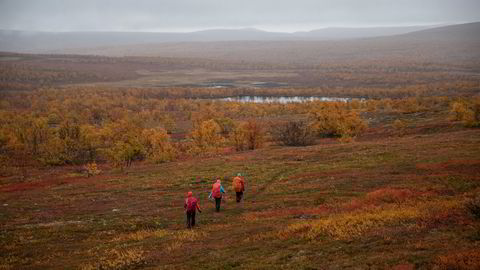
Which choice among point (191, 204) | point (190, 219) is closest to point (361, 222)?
point (191, 204)

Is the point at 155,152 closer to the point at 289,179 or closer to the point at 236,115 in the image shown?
the point at 289,179

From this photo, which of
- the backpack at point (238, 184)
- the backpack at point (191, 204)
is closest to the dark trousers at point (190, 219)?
the backpack at point (191, 204)

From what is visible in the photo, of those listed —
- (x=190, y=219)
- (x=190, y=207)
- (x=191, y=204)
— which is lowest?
(x=190, y=219)

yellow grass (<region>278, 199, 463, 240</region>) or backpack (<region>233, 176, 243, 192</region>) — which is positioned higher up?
yellow grass (<region>278, 199, 463, 240</region>)

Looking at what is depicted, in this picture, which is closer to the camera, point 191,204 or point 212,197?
point 191,204

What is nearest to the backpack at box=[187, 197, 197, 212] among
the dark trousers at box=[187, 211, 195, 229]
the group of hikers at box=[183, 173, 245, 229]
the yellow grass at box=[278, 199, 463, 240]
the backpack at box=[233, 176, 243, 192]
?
the group of hikers at box=[183, 173, 245, 229]

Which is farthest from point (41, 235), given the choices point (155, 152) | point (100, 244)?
point (155, 152)

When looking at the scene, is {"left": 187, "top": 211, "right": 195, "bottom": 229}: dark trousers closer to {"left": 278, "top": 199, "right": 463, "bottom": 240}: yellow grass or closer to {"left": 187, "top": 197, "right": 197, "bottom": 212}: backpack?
{"left": 187, "top": 197, "right": 197, "bottom": 212}: backpack

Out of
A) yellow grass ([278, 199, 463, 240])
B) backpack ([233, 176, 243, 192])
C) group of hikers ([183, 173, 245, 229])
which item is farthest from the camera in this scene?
backpack ([233, 176, 243, 192])

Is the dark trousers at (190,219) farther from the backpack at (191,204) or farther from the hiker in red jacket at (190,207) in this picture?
the backpack at (191,204)

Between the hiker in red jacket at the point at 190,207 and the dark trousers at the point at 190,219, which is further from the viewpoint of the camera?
the dark trousers at the point at 190,219

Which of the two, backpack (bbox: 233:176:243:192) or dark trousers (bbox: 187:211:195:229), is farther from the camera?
backpack (bbox: 233:176:243:192)

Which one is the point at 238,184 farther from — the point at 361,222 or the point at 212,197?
the point at 361,222

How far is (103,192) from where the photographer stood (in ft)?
127
